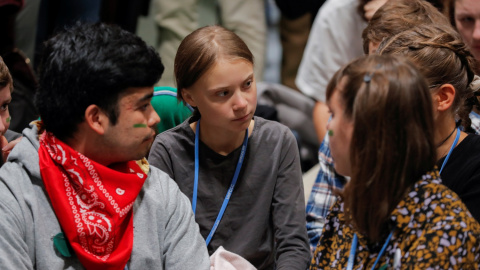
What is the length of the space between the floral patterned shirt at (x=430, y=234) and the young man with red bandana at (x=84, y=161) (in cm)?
59

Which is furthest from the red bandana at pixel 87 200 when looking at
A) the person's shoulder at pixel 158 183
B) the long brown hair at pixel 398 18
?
the long brown hair at pixel 398 18

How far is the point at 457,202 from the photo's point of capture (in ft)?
5.17

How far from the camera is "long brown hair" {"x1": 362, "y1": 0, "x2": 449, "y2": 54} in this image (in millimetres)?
2281

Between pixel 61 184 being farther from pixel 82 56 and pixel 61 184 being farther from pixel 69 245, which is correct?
pixel 82 56

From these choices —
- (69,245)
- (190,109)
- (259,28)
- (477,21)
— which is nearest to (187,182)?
(190,109)

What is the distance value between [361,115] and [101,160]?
2.20 feet

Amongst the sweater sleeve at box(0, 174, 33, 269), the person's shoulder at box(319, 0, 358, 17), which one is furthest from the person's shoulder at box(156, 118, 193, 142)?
the person's shoulder at box(319, 0, 358, 17)

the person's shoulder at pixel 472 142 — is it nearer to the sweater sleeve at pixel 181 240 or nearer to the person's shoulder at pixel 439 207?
the person's shoulder at pixel 439 207

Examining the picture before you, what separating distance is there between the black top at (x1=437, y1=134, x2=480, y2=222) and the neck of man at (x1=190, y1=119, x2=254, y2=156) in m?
0.60

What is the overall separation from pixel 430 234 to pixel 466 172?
1.53ft

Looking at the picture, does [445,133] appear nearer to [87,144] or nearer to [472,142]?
[472,142]

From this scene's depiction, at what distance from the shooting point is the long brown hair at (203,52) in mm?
2102

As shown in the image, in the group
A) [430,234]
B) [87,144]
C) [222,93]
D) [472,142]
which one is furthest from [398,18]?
[87,144]

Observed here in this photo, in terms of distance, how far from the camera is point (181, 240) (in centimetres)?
189
